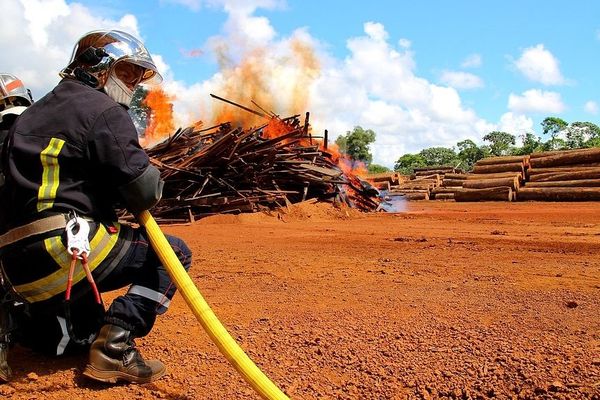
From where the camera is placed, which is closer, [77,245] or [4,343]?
[77,245]

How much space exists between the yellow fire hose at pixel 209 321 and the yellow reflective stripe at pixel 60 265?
210 millimetres

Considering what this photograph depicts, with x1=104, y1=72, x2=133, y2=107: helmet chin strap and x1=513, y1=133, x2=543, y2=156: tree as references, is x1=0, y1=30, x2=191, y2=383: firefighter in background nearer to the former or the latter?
x1=104, y1=72, x2=133, y2=107: helmet chin strap

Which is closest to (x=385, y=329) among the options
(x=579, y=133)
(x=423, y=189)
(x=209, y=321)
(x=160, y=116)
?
(x=209, y=321)

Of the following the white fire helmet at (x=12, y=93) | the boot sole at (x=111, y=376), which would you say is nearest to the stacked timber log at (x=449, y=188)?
the white fire helmet at (x=12, y=93)

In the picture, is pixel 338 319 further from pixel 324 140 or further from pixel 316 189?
pixel 324 140

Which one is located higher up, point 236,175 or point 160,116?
point 160,116

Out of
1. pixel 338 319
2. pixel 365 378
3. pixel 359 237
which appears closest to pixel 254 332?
pixel 338 319

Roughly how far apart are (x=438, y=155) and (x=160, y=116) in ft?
135

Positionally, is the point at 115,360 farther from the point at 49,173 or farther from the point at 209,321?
the point at 49,173

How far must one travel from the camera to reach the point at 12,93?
4.14m

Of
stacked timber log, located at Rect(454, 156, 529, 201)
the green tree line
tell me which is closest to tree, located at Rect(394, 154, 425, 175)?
the green tree line

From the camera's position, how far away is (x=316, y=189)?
12.2 meters

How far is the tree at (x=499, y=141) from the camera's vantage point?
44.7 m

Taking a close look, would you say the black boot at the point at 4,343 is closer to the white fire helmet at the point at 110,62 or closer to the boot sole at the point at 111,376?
the boot sole at the point at 111,376
